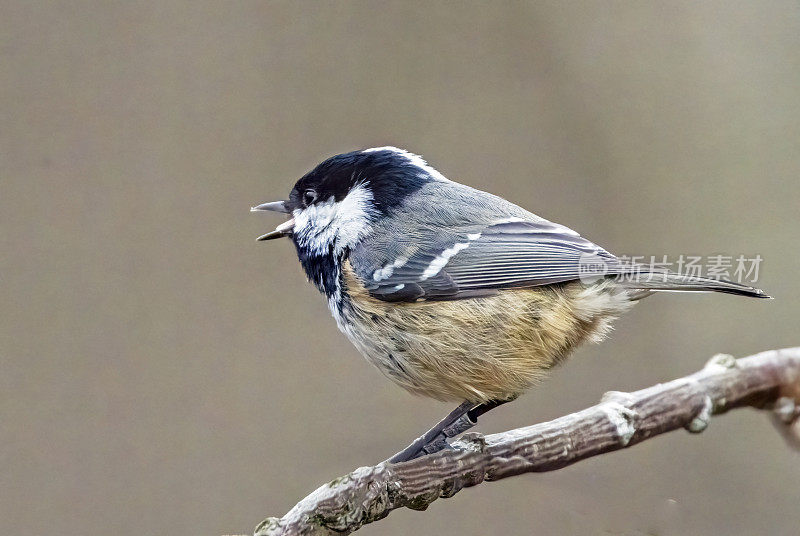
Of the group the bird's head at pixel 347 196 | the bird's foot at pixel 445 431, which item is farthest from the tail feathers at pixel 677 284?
the bird's head at pixel 347 196

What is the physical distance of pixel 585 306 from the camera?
206 cm

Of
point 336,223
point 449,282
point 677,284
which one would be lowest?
point 677,284

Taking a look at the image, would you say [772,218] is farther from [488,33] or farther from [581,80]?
[488,33]

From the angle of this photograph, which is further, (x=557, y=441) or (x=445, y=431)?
(x=445, y=431)

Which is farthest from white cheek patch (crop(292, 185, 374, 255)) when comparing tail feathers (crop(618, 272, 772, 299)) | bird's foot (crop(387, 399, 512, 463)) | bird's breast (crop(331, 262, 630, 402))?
tail feathers (crop(618, 272, 772, 299))

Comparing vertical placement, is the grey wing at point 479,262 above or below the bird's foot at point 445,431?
above

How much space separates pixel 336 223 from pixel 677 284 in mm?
963

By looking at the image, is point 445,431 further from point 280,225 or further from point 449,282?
point 280,225

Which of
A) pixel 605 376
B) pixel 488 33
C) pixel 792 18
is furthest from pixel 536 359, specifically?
pixel 792 18

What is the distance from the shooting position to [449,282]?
209 cm

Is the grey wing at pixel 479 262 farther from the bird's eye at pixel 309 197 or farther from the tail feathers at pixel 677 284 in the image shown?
the bird's eye at pixel 309 197

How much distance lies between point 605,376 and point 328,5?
2018mm

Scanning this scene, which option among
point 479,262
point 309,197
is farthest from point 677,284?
point 309,197

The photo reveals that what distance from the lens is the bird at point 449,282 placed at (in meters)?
2.01
